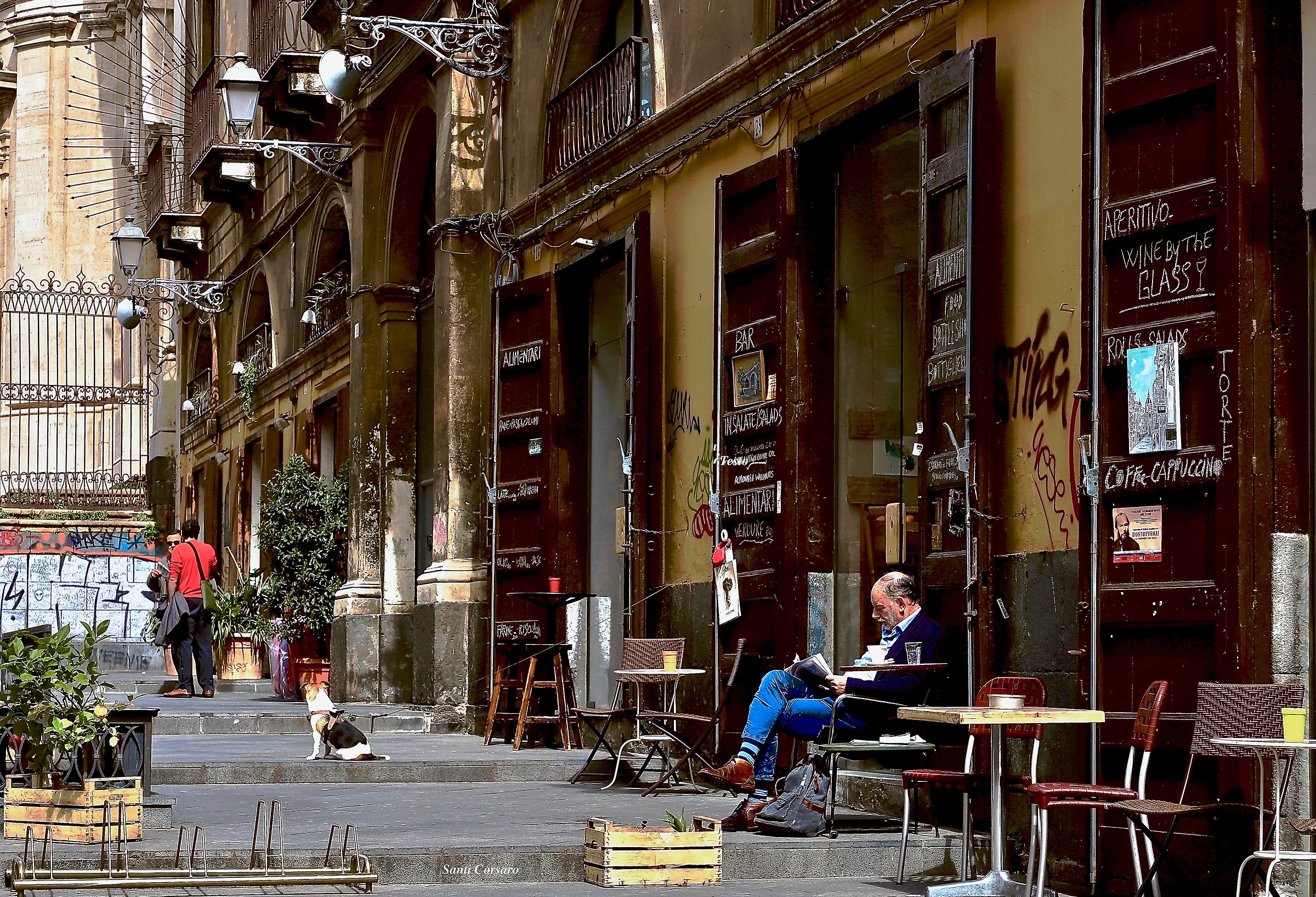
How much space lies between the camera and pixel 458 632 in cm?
1642

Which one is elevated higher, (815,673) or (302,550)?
(302,550)

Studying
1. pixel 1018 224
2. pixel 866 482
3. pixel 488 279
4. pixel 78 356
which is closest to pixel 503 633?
pixel 488 279

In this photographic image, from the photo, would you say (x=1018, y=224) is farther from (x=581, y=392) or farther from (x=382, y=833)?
(x=581, y=392)

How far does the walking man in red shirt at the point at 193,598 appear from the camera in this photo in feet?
60.8

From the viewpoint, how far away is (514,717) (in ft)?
46.6

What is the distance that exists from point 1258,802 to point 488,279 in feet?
35.9

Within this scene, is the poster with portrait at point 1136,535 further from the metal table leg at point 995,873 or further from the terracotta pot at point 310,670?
the terracotta pot at point 310,670

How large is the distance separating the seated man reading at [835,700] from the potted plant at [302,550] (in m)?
11.1

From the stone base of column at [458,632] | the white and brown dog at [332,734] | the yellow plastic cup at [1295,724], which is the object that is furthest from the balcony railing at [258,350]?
the yellow plastic cup at [1295,724]

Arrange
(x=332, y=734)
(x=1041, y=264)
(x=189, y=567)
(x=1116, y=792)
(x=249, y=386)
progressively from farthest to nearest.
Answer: (x=249, y=386) → (x=189, y=567) → (x=332, y=734) → (x=1041, y=264) → (x=1116, y=792)

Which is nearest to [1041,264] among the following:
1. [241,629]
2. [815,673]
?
[815,673]

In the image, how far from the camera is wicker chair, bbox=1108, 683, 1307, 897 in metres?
6.67

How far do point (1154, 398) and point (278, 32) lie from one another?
60.2 ft

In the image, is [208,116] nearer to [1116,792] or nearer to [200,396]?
[200,396]
